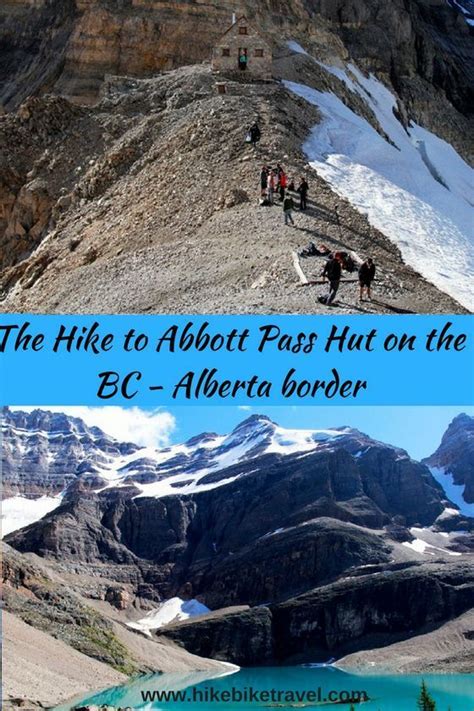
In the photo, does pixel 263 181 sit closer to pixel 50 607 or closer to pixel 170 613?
pixel 170 613

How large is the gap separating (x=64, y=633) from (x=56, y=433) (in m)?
24.1

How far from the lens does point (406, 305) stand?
82.5ft

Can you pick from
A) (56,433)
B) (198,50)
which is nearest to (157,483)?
(56,433)

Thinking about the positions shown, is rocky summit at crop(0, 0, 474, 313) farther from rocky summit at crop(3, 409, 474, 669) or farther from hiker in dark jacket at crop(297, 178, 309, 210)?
rocky summit at crop(3, 409, 474, 669)

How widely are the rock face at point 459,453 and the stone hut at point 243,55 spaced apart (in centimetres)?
1507

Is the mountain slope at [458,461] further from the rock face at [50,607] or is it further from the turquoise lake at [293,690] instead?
the rock face at [50,607]

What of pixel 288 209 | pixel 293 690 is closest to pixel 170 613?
pixel 288 209

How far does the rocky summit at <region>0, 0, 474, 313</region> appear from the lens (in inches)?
1125

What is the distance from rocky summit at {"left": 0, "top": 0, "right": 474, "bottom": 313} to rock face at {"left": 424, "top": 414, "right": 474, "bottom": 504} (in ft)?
9.50

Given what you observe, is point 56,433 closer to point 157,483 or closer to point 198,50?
point 157,483

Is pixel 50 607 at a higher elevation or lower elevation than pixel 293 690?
lower

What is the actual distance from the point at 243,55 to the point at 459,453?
17365 mm

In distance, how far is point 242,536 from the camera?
33.4m

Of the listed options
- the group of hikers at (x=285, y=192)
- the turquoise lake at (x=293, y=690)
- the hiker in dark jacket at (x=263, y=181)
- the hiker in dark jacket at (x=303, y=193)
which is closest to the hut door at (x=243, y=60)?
the group of hikers at (x=285, y=192)
